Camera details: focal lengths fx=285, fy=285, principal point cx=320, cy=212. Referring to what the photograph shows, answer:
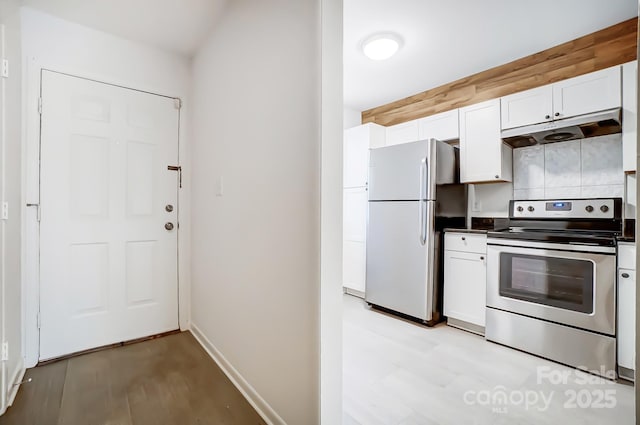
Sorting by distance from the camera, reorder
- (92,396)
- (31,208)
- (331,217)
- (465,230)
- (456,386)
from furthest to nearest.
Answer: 1. (465,230)
2. (31,208)
3. (456,386)
4. (92,396)
5. (331,217)

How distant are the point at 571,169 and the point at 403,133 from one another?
1700mm

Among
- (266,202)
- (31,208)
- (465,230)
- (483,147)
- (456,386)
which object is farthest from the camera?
(483,147)

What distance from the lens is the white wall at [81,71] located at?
6.50ft

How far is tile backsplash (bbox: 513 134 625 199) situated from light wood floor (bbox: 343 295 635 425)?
4.78 ft

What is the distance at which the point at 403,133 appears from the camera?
3.59m

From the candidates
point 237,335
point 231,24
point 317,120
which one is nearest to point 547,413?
point 237,335

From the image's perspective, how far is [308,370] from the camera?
1.21 meters

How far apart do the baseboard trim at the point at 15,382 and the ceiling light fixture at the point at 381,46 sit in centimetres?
338

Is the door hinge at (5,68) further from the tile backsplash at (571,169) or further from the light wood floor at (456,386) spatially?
the tile backsplash at (571,169)

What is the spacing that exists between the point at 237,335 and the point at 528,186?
292 cm

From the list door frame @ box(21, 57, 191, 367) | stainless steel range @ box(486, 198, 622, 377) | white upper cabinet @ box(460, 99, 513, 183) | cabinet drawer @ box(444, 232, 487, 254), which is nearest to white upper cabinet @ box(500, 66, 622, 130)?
white upper cabinet @ box(460, 99, 513, 183)

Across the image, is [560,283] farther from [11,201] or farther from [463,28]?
→ [11,201]

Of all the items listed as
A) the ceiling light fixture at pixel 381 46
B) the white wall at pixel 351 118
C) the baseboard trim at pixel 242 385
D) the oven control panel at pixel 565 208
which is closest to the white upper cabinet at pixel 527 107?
the oven control panel at pixel 565 208

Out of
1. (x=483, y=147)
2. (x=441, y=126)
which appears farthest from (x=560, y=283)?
(x=441, y=126)
